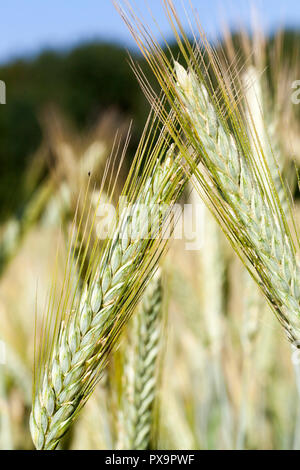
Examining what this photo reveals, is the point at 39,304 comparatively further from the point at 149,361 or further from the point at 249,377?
the point at 149,361

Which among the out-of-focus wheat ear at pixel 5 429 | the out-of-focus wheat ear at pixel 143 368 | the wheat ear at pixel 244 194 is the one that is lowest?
the out-of-focus wheat ear at pixel 5 429

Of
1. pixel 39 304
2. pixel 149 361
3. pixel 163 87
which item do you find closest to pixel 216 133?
pixel 163 87

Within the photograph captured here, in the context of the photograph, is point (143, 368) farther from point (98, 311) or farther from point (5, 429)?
point (5, 429)

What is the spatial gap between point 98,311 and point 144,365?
27cm

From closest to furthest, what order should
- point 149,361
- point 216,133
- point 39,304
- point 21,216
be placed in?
point 216,133 → point 149,361 → point 21,216 → point 39,304

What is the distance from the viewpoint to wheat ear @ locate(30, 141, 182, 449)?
1.91 ft

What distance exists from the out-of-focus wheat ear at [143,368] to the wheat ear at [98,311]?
218 millimetres

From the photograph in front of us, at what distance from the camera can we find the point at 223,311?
4.24 ft

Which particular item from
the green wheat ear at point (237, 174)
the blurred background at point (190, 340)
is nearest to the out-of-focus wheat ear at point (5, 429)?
the blurred background at point (190, 340)

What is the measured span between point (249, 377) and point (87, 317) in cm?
63

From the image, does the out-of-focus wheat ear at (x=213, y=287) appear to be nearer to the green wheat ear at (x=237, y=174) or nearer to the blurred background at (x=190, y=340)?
the blurred background at (x=190, y=340)

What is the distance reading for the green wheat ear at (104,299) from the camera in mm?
583

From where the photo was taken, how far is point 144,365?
829mm
